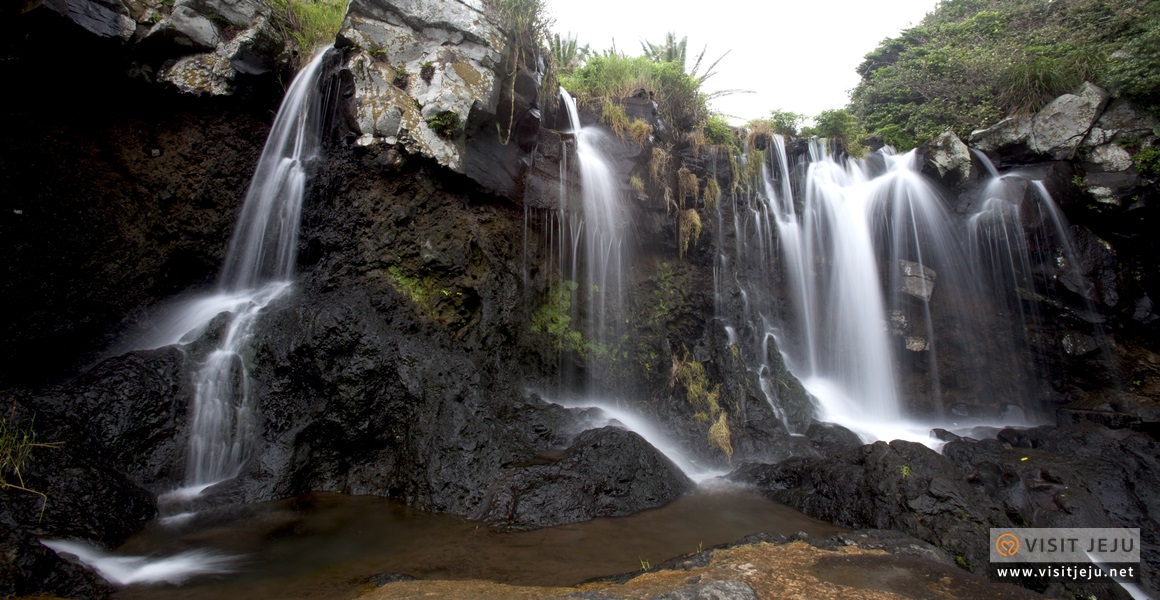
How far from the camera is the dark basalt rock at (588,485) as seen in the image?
496 centimetres

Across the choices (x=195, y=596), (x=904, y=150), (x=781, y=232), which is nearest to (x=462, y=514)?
(x=195, y=596)

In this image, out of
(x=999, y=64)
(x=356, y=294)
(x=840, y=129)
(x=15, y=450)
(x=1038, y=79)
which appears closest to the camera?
(x=15, y=450)

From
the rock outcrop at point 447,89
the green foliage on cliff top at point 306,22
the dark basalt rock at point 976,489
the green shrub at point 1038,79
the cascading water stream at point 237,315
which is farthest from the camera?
the green shrub at point 1038,79

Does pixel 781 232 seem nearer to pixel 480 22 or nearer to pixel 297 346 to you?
pixel 480 22

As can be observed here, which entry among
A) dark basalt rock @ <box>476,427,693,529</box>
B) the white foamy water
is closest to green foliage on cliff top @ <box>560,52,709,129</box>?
dark basalt rock @ <box>476,427,693,529</box>

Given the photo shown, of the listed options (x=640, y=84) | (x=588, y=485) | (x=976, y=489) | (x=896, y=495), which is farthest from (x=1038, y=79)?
(x=588, y=485)

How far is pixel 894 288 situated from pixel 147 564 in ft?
38.7

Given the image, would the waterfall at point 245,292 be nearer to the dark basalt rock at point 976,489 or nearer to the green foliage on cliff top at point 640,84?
the green foliage on cliff top at point 640,84

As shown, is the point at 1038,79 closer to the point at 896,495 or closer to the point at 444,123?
the point at 896,495

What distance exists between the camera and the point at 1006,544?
4598mm

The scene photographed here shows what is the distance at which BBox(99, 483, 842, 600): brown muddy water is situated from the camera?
3414mm

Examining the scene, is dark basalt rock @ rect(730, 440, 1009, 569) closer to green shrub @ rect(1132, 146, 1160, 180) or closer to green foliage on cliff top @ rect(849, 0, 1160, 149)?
green shrub @ rect(1132, 146, 1160, 180)

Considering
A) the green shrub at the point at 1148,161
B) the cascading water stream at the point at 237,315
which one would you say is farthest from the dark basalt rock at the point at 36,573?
the green shrub at the point at 1148,161

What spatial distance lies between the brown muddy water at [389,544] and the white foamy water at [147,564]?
77 mm
